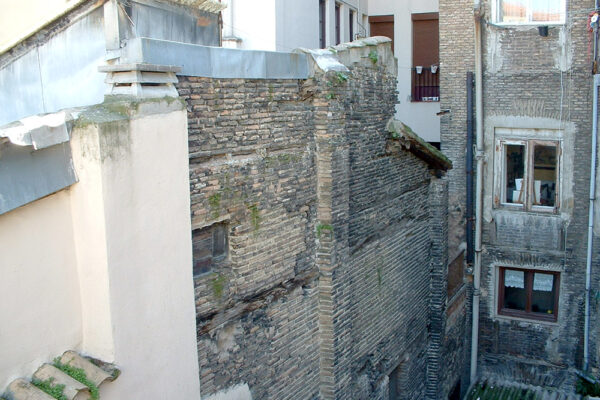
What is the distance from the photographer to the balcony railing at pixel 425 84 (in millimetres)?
17047

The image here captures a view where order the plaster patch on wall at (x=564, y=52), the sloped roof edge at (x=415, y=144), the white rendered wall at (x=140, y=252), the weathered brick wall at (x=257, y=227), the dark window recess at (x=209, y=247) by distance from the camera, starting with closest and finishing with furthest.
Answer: the white rendered wall at (x=140, y=252) < the weathered brick wall at (x=257, y=227) < the dark window recess at (x=209, y=247) < the sloped roof edge at (x=415, y=144) < the plaster patch on wall at (x=564, y=52)

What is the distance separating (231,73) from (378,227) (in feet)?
12.6

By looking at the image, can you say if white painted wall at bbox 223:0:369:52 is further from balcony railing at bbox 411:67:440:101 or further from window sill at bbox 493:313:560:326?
window sill at bbox 493:313:560:326

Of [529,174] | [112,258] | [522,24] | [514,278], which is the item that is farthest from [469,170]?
[112,258]

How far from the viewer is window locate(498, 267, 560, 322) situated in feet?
45.8

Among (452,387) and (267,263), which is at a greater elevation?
(267,263)

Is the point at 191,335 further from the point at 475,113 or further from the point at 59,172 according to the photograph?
the point at 475,113

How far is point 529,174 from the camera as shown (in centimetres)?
1365

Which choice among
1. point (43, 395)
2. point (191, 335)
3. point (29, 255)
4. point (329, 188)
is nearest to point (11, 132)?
point (29, 255)

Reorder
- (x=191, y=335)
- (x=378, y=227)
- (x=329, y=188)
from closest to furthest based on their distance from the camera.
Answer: (x=191, y=335) < (x=329, y=188) < (x=378, y=227)

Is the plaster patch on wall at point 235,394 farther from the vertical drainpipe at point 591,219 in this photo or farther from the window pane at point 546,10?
the window pane at point 546,10

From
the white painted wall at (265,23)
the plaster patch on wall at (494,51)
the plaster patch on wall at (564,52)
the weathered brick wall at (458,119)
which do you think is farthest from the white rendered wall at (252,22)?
the plaster patch on wall at (564,52)

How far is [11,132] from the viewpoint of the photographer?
428 centimetres

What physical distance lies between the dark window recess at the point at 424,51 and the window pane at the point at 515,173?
→ 399 cm
